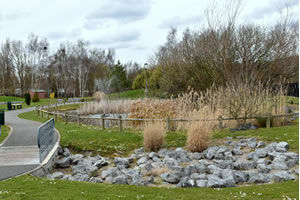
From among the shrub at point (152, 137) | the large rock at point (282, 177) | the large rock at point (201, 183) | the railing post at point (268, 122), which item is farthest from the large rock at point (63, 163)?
the railing post at point (268, 122)

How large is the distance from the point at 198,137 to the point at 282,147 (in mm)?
2555

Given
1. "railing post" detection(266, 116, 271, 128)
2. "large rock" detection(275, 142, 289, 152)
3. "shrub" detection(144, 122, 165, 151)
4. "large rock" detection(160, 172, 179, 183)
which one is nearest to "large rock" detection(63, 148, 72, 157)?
"shrub" detection(144, 122, 165, 151)

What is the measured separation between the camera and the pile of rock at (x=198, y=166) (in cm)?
686

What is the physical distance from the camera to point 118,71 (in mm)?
49062

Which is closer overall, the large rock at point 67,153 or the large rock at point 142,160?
the large rock at point 142,160

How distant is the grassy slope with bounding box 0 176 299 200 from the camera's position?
5434 mm

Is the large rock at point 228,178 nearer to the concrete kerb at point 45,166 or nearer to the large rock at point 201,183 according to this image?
the large rock at point 201,183

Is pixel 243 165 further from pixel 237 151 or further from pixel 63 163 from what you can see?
pixel 63 163

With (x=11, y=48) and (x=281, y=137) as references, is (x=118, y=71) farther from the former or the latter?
(x=281, y=137)

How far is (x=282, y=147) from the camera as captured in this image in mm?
8945

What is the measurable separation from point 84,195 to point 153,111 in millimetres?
8734

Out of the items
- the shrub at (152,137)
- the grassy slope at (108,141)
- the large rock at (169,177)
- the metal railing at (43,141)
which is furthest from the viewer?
the grassy slope at (108,141)

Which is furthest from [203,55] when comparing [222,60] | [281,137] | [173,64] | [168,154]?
[168,154]

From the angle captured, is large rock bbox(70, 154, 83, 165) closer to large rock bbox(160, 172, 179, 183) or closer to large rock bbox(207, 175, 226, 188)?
large rock bbox(160, 172, 179, 183)
